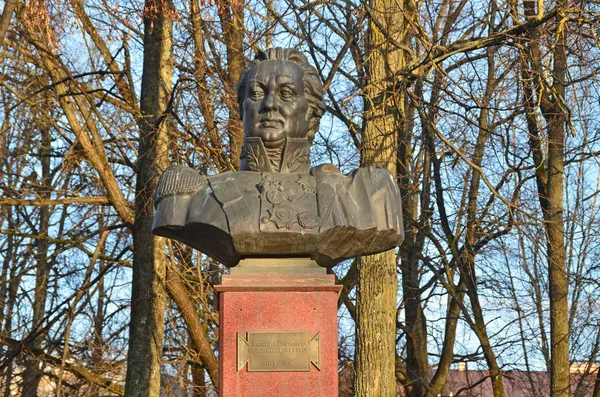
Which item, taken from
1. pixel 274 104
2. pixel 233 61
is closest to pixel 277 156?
pixel 274 104

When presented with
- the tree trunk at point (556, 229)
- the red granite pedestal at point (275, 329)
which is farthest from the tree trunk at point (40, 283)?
the red granite pedestal at point (275, 329)

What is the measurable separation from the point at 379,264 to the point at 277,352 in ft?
13.3

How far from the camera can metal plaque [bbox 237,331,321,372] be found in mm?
6113

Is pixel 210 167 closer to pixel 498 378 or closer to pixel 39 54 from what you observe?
pixel 39 54

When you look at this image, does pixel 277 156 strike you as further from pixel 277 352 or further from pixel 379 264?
pixel 379 264

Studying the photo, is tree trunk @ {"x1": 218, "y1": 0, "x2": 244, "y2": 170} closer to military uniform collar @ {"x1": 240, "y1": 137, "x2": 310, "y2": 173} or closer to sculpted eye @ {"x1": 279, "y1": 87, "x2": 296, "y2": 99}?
sculpted eye @ {"x1": 279, "y1": 87, "x2": 296, "y2": 99}

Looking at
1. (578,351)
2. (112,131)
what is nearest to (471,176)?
(578,351)

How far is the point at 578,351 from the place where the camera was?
17266 millimetres

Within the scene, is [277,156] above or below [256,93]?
below

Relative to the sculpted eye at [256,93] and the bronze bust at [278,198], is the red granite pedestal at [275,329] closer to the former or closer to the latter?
the bronze bust at [278,198]

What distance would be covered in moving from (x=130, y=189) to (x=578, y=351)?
7.74 m

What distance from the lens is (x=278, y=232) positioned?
6176mm

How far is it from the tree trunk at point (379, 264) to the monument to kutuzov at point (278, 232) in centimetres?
359

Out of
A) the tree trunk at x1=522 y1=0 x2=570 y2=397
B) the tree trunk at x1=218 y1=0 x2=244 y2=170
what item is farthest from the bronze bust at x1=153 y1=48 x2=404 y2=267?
the tree trunk at x1=522 y1=0 x2=570 y2=397
